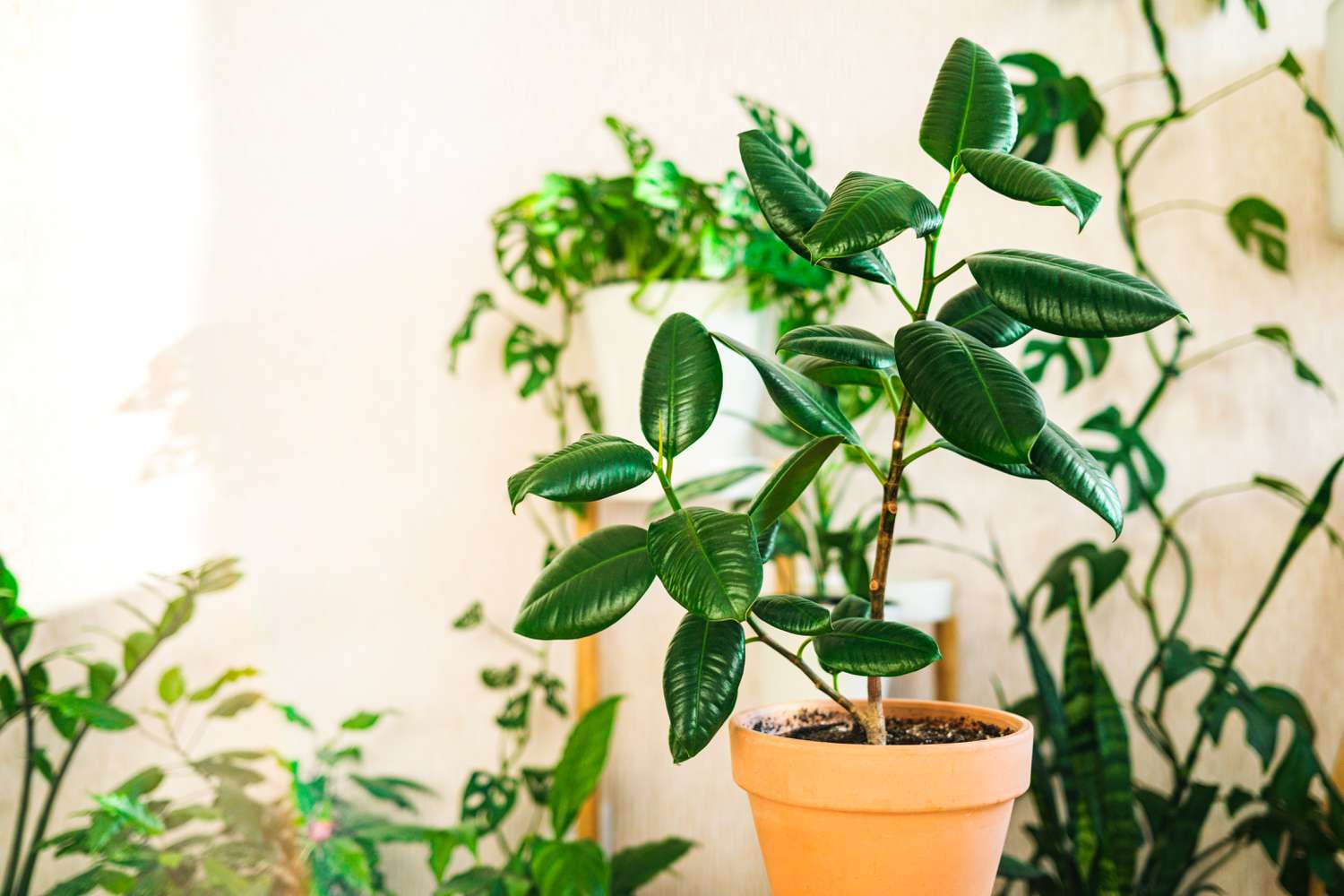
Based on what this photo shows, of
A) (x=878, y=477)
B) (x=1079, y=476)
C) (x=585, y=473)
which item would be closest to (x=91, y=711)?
(x=585, y=473)

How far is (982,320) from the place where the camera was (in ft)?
2.11

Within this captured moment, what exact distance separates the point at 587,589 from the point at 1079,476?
28 cm

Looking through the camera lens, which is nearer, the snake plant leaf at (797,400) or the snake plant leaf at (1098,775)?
the snake plant leaf at (797,400)

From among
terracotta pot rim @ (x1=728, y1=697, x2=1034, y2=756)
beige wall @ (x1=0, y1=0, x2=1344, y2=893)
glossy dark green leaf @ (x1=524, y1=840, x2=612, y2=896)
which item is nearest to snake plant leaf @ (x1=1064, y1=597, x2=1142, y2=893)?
beige wall @ (x1=0, y1=0, x2=1344, y2=893)

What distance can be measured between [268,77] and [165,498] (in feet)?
A: 2.26

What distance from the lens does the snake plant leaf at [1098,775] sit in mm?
1053

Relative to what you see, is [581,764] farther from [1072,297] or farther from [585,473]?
[1072,297]

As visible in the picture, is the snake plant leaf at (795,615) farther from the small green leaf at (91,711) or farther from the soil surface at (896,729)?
the small green leaf at (91,711)

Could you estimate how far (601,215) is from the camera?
1.22m

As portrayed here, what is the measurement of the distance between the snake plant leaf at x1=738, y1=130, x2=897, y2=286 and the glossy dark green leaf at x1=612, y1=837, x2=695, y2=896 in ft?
2.98

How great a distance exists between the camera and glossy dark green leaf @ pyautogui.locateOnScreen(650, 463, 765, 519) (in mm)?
1056

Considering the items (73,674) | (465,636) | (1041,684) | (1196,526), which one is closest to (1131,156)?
(1196,526)

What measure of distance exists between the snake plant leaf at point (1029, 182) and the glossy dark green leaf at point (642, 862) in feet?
3.28

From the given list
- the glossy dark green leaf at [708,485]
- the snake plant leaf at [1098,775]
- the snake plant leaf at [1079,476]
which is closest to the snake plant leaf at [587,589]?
the snake plant leaf at [1079,476]
